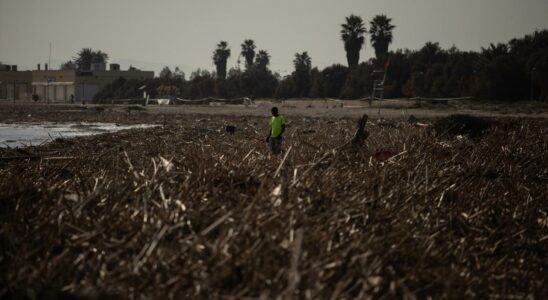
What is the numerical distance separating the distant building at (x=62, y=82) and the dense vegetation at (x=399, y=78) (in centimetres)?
1440

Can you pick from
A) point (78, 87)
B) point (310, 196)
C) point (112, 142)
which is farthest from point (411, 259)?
point (78, 87)

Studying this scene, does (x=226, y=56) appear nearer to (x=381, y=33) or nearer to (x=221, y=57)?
(x=221, y=57)

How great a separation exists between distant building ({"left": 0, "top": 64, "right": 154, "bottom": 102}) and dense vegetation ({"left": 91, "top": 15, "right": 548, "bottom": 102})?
14.4 metres

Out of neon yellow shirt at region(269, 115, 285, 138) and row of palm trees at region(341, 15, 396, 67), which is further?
row of palm trees at region(341, 15, 396, 67)

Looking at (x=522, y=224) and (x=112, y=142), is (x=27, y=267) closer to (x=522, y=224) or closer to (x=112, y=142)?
(x=522, y=224)

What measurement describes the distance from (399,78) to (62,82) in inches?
2775

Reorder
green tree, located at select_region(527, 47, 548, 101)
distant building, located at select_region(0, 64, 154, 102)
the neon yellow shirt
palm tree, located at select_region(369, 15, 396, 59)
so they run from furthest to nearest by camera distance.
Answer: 1. distant building, located at select_region(0, 64, 154, 102)
2. palm tree, located at select_region(369, 15, 396, 59)
3. green tree, located at select_region(527, 47, 548, 101)
4. the neon yellow shirt

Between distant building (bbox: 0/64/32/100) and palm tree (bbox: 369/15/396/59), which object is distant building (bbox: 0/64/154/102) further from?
palm tree (bbox: 369/15/396/59)

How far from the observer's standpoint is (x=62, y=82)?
357 feet

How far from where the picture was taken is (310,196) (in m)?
4.34

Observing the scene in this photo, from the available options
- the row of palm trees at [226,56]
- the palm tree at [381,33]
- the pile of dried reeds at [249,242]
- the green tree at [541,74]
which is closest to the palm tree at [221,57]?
the row of palm trees at [226,56]

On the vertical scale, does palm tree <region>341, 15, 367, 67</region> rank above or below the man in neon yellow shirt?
above

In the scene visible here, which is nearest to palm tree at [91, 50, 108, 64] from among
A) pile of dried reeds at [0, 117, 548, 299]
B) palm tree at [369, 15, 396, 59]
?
palm tree at [369, 15, 396, 59]

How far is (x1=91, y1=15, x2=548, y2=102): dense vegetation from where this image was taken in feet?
140
